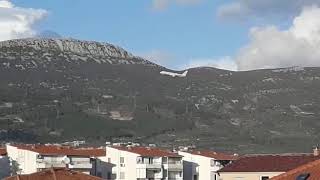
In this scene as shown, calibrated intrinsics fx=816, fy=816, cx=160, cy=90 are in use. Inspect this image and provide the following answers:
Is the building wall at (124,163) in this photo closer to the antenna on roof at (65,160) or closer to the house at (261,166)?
the antenna on roof at (65,160)

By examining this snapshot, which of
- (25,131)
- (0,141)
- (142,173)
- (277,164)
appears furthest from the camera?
(25,131)

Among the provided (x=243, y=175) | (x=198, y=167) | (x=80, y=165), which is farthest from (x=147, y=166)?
(x=243, y=175)

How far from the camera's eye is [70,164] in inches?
3455

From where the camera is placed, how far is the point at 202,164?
9912cm

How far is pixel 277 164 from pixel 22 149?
41315 millimetres

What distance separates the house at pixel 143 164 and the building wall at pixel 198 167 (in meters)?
2.67

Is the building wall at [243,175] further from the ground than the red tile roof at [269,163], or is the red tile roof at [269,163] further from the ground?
the red tile roof at [269,163]

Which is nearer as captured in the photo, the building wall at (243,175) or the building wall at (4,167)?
the building wall at (243,175)

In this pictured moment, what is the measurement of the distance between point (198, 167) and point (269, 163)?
3822 centimetres

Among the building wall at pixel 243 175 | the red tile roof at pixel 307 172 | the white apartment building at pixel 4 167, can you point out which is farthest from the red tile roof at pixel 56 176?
the white apartment building at pixel 4 167

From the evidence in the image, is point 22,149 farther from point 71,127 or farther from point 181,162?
point 71,127

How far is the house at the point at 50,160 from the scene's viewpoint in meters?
88.1

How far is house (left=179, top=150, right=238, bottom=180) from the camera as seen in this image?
97.4m

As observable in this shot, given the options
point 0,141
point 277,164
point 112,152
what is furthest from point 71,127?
point 277,164
